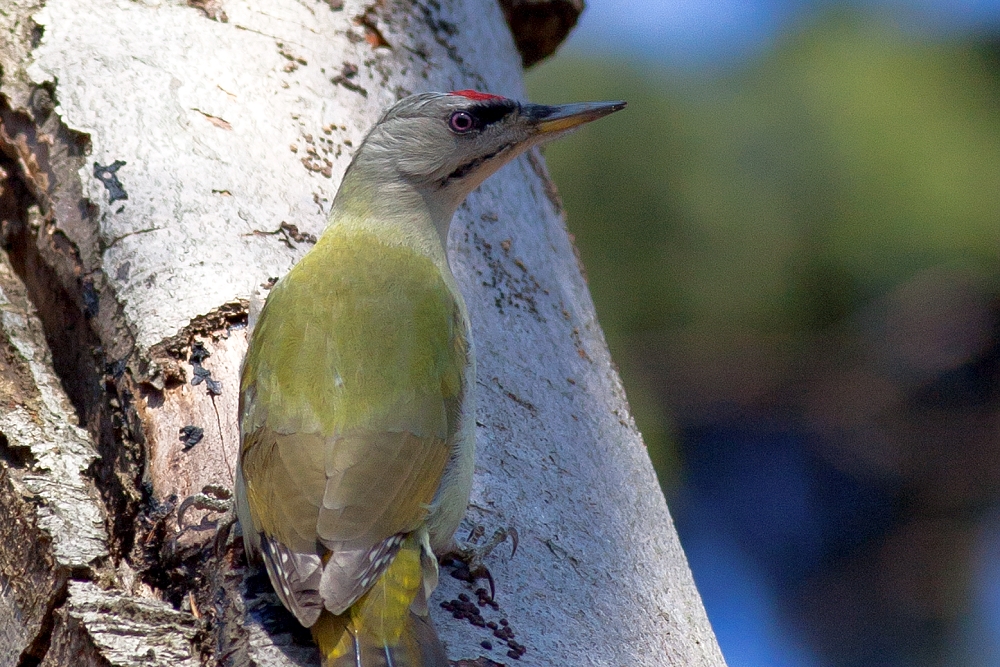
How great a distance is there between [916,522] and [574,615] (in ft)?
13.5

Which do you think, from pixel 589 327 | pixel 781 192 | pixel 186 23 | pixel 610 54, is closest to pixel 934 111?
pixel 781 192

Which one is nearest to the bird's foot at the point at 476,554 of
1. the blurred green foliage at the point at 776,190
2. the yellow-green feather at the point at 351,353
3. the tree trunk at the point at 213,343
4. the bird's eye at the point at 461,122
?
the tree trunk at the point at 213,343

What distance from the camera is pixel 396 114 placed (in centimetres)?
308

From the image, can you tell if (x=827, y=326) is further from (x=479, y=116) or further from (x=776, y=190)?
(x=479, y=116)

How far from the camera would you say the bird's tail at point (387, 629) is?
1.96 meters

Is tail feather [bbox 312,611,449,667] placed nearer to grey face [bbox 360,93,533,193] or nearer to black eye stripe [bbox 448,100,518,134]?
grey face [bbox 360,93,533,193]

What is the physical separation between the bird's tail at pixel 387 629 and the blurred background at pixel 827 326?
3.60m

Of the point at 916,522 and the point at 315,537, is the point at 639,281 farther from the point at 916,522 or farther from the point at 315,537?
the point at 315,537

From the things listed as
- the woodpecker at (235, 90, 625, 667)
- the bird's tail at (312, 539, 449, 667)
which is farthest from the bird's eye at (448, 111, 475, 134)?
the bird's tail at (312, 539, 449, 667)

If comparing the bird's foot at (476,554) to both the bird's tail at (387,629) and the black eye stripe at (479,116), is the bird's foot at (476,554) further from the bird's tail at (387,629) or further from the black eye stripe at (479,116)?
the black eye stripe at (479,116)

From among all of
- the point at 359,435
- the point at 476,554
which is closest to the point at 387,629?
the point at 476,554

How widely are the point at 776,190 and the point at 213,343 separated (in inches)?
149

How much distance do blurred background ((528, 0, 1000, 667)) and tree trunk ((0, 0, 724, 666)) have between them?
8.35 feet

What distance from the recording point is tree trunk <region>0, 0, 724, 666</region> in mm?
2141
